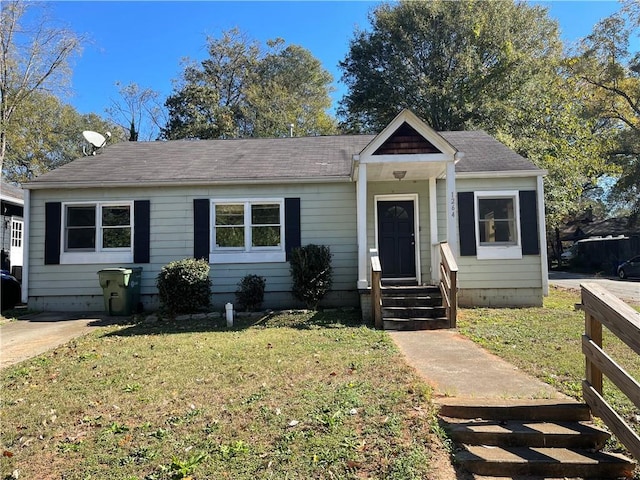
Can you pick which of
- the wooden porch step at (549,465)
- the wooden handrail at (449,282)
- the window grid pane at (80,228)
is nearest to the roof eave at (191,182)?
the window grid pane at (80,228)

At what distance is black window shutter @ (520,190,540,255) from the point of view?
378 inches

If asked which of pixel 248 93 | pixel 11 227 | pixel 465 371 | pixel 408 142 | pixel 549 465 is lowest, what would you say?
pixel 549 465

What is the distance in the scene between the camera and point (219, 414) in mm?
3547

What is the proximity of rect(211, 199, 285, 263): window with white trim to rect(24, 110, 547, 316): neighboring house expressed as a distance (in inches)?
0.9

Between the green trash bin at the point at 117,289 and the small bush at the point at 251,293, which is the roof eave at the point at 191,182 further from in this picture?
the small bush at the point at 251,293

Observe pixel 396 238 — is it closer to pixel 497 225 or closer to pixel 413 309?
pixel 497 225

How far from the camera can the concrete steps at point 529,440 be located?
2742mm

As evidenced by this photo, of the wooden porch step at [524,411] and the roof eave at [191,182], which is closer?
the wooden porch step at [524,411]

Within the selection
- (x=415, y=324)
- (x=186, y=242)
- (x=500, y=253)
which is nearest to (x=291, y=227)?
(x=186, y=242)

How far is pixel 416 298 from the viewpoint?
25.9ft

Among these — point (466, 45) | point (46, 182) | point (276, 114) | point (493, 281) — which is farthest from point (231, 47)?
point (493, 281)

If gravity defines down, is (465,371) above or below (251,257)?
below

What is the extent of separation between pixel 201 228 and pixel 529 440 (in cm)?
804

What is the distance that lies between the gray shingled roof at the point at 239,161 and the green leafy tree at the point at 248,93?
13891 mm
